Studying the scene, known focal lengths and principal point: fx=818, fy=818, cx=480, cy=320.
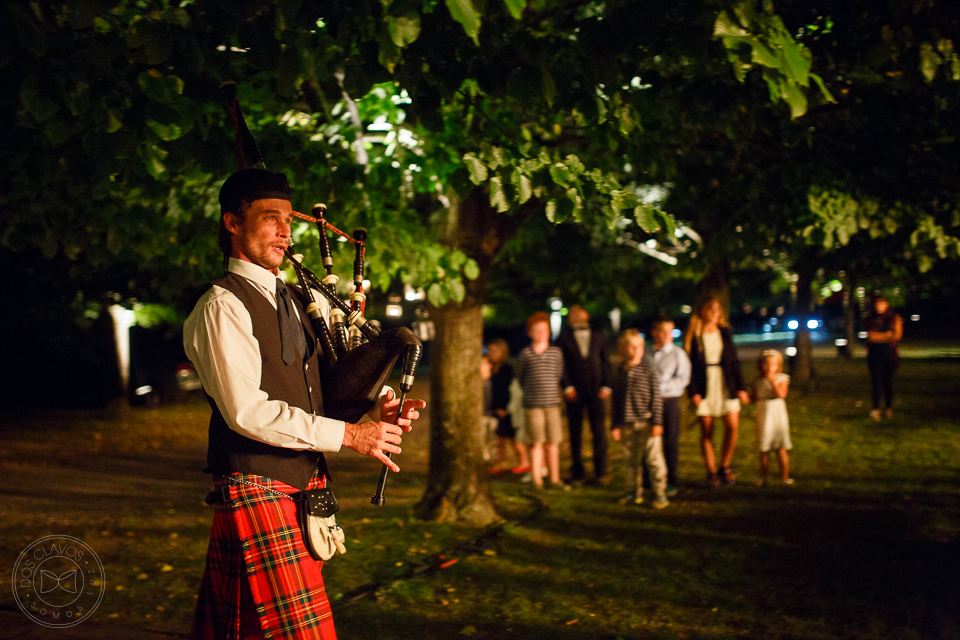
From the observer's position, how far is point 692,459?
11.0m

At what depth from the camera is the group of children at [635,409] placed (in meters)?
8.34

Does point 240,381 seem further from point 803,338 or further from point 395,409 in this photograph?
point 803,338

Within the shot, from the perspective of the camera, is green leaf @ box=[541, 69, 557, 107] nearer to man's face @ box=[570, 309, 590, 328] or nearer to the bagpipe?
the bagpipe

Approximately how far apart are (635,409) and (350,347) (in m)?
5.70

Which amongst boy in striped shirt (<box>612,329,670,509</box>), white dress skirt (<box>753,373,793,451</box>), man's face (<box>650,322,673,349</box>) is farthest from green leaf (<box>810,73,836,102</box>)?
white dress skirt (<box>753,373,793,451</box>)

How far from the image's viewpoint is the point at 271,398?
2.75 meters

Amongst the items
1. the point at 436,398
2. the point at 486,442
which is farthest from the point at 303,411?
the point at 486,442

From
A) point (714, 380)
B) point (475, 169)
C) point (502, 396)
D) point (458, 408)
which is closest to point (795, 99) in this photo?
point (475, 169)

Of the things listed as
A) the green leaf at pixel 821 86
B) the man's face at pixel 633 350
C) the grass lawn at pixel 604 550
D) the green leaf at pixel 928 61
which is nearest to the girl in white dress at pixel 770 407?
the grass lawn at pixel 604 550

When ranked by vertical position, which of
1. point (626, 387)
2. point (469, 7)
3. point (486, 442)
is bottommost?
point (486, 442)

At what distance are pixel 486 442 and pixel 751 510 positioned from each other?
3.61 meters

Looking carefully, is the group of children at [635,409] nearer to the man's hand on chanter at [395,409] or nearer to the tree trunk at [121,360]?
the man's hand on chanter at [395,409]

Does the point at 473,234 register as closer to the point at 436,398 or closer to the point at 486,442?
the point at 436,398

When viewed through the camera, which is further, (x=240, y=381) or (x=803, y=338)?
(x=803, y=338)
